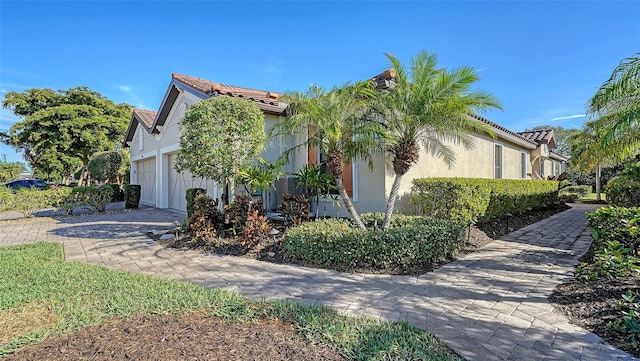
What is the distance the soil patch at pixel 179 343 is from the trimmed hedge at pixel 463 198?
622cm

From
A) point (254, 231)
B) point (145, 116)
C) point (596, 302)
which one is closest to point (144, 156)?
point (145, 116)

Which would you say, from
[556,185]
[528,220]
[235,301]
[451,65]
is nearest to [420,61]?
[451,65]

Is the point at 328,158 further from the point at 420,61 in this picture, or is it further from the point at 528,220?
the point at 528,220

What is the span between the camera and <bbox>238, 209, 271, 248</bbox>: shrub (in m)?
7.29

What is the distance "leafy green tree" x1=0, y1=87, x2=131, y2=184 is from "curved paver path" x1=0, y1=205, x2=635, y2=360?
19732mm

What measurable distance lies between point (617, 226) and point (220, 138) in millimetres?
8646

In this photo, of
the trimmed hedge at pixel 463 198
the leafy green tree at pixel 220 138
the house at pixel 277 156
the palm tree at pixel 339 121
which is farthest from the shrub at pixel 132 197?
the trimmed hedge at pixel 463 198

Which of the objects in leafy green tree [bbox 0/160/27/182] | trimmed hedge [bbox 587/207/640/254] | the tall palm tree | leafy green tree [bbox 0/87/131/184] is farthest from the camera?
leafy green tree [bbox 0/160/27/182]

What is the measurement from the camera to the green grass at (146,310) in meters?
3.14

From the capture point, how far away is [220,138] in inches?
327

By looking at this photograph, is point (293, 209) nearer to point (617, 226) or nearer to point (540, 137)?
point (617, 226)

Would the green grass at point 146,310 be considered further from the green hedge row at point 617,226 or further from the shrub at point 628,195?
the shrub at point 628,195

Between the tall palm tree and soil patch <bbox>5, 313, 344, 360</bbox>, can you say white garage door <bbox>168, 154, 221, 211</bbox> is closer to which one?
soil patch <bbox>5, 313, 344, 360</bbox>

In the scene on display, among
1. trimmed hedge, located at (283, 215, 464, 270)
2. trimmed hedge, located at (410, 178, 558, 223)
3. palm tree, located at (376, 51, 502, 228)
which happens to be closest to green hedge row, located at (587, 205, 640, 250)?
trimmed hedge, located at (283, 215, 464, 270)
